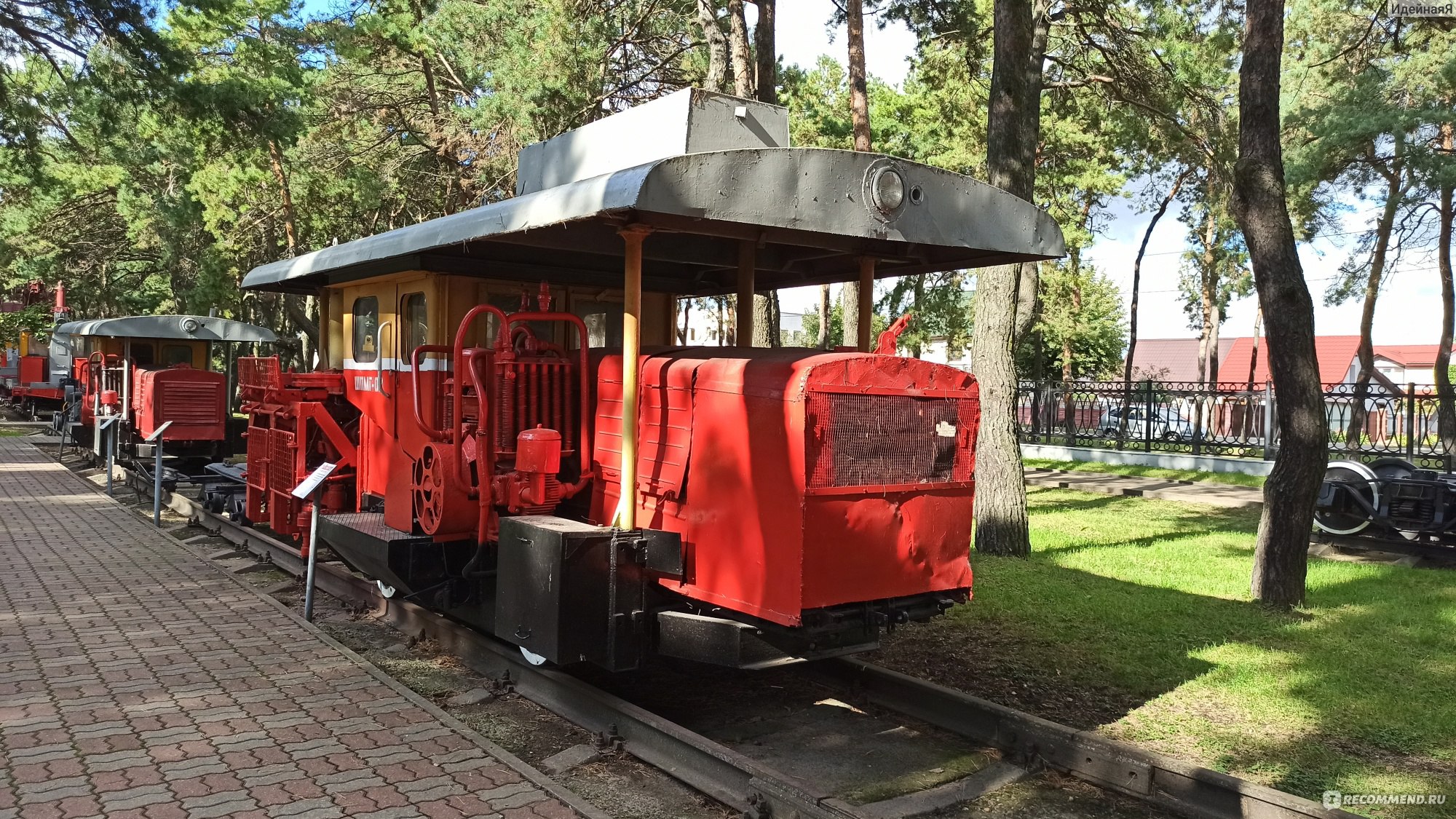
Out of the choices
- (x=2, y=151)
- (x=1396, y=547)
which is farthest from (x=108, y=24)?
(x=1396, y=547)

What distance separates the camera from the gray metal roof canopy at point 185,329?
15836mm

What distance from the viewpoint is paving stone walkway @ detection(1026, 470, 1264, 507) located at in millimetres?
15922

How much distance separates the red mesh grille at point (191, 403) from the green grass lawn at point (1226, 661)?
35.1 ft

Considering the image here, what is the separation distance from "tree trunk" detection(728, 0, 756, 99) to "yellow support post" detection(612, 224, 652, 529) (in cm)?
797

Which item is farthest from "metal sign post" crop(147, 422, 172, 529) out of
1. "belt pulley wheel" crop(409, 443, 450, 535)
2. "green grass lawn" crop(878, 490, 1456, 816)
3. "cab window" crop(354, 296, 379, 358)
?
"green grass lawn" crop(878, 490, 1456, 816)

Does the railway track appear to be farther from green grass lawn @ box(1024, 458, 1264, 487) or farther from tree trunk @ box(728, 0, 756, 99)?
green grass lawn @ box(1024, 458, 1264, 487)

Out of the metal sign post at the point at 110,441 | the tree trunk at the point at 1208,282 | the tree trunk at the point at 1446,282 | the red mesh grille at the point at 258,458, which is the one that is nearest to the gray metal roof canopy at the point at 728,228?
the red mesh grille at the point at 258,458

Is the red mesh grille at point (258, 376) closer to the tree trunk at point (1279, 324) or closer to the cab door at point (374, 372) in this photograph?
the cab door at point (374, 372)

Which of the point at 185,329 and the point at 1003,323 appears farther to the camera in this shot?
the point at 185,329

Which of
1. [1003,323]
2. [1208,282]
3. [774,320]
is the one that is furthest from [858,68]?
[1208,282]

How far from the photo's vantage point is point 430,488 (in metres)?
6.27

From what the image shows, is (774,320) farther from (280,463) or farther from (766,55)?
(280,463)

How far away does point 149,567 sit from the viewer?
9305mm

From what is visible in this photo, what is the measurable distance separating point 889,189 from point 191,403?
12113 millimetres
